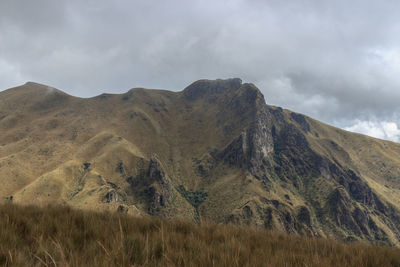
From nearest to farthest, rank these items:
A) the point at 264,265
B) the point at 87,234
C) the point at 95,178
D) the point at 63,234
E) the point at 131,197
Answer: the point at 264,265 < the point at 63,234 < the point at 87,234 < the point at 95,178 < the point at 131,197

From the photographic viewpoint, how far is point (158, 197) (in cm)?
19362

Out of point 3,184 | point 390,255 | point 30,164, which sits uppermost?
point 390,255

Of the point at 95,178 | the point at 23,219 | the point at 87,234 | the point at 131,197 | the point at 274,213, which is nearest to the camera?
the point at 87,234

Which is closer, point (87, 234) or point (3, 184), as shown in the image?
point (87, 234)

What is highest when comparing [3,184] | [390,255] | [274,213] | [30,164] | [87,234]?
[87,234]

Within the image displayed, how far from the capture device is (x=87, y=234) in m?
3.42

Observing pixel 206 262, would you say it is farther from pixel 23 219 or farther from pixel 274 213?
pixel 274 213

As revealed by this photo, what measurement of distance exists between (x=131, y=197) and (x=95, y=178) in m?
A: 40.3

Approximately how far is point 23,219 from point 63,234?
49.7 inches

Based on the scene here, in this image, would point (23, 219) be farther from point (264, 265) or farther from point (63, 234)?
point (264, 265)

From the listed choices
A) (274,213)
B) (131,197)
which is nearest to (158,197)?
(131,197)

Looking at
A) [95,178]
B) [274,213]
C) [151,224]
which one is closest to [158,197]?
[95,178]

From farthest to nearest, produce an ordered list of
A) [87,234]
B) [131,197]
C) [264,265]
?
[131,197], [87,234], [264,265]

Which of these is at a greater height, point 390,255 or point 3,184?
point 390,255
